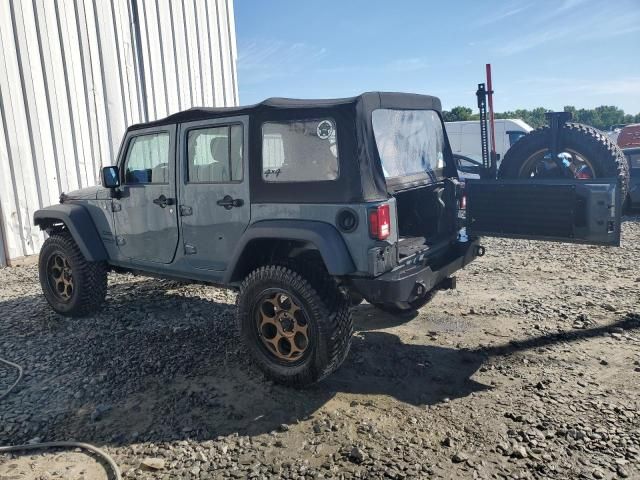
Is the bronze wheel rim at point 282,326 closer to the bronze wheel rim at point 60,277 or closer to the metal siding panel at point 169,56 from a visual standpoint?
the bronze wheel rim at point 60,277

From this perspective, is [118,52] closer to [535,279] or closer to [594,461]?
[535,279]

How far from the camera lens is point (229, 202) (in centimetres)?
397

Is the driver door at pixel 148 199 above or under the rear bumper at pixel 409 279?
above

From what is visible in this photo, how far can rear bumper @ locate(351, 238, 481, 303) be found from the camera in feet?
11.0

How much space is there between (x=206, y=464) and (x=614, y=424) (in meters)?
2.44

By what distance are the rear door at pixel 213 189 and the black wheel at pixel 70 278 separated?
1504 millimetres

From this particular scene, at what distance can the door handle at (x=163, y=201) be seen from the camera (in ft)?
14.4

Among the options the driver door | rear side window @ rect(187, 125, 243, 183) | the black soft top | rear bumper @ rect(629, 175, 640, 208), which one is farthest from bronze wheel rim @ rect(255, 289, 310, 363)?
rear bumper @ rect(629, 175, 640, 208)

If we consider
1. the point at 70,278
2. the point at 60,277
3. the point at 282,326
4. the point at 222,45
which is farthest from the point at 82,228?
the point at 222,45

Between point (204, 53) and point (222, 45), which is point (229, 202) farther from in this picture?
point (222, 45)

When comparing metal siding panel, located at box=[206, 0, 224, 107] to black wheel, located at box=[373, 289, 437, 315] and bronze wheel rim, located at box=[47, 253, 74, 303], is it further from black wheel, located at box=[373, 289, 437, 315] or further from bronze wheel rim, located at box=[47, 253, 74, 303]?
black wheel, located at box=[373, 289, 437, 315]

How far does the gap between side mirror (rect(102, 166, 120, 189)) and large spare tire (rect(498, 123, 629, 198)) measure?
3731 mm

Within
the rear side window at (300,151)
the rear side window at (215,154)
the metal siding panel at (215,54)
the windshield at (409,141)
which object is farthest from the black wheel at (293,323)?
the metal siding panel at (215,54)

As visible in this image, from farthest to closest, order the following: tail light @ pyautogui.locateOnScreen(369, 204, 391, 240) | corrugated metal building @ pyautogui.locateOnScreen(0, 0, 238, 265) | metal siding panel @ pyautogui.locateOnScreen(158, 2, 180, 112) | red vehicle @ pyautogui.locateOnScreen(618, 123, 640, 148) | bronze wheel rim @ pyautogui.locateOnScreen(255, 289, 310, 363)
A: 1. red vehicle @ pyautogui.locateOnScreen(618, 123, 640, 148)
2. metal siding panel @ pyautogui.locateOnScreen(158, 2, 180, 112)
3. corrugated metal building @ pyautogui.locateOnScreen(0, 0, 238, 265)
4. bronze wheel rim @ pyautogui.locateOnScreen(255, 289, 310, 363)
5. tail light @ pyautogui.locateOnScreen(369, 204, 391, 240)
